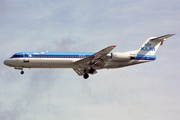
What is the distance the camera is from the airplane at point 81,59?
45375 millimetres

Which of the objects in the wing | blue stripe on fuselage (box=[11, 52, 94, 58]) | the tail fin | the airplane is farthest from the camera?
the tail fin

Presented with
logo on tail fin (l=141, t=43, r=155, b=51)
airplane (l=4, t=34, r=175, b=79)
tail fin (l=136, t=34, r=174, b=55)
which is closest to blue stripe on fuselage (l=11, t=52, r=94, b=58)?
airplane (l=4, t=34, r=175, b=79)

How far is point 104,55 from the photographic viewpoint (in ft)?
149

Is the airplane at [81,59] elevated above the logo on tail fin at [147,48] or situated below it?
below

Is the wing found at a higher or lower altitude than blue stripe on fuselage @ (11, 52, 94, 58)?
lower

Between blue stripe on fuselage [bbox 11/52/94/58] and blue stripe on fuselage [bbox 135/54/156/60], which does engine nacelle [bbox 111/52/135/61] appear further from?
blue stripe on fuselage [bbox 11/52/94/58]

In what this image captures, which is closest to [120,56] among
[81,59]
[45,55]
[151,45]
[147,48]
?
[147,48]

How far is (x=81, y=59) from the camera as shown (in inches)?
1793

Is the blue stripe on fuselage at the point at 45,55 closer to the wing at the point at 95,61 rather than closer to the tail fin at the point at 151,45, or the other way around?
the wing at the point at 95,61

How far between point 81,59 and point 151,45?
36.4ft

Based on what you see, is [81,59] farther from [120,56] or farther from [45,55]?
[120,56]

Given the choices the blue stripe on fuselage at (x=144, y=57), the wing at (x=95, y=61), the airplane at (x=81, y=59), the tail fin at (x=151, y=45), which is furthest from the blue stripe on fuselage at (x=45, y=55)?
the tail fin at (x=151, y=45)

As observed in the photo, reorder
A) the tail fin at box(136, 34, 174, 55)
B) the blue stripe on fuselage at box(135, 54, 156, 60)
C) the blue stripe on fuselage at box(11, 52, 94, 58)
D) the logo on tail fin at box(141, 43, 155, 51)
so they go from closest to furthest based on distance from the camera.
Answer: the blue stripe on fuselage at box(11, 52, 94, 58) < the blue stripe on fuselage at box(135, 54, 156, 60) < the tail fin at box(136, 34, 174, 55) < the logo on tail fin at box(141, 43, 155, 51)

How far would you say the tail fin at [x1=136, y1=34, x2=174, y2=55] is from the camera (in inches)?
1927
